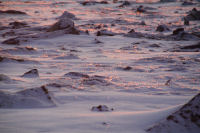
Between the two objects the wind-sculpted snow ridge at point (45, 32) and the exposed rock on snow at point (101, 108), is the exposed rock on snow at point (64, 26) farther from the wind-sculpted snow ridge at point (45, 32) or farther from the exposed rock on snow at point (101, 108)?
the exposed rock on snow at point (101, 108)

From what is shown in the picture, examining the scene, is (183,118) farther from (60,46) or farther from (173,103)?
(60,46)

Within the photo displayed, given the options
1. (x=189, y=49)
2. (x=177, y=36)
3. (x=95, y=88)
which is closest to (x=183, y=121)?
(x=95, y=88)

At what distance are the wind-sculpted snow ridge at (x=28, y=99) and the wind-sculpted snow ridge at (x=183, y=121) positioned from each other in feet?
2.83

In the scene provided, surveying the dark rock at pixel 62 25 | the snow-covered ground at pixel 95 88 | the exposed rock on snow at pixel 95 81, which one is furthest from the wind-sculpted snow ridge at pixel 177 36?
the exposed rock on snow at pixel 95 81

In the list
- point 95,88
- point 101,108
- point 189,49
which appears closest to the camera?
point 101,108

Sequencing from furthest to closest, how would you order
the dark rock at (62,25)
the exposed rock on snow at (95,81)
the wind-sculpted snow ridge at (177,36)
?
1. the dark rock at (62,25)
2. the wind-sculpted snow ridge at (177,36)
3. the exposed rock on snow at (95,81)

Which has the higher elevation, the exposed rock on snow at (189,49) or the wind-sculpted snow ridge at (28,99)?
the wind-sculpted snow ridge at (28,99)

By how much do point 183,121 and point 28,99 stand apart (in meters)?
1.13

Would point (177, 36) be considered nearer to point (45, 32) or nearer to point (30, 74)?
point (45, 32)

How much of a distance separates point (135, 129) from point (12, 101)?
3.16ft

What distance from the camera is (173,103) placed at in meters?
2.18

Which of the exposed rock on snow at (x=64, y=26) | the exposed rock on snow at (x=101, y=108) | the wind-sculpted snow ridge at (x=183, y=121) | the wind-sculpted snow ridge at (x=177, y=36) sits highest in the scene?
the wind-sculpted snow ridge at (x=183, y=121)

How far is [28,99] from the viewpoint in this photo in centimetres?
203

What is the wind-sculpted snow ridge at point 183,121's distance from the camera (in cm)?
154
